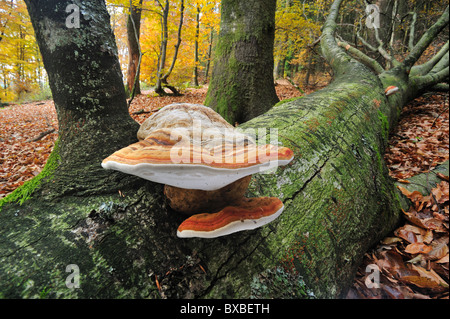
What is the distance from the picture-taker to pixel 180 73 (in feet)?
45.6

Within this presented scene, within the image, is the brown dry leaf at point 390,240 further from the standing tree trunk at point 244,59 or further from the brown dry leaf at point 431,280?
the standing tree trunk at point 244,59

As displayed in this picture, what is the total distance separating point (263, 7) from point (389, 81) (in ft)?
10.1

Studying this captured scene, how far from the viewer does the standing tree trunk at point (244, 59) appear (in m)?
4.49

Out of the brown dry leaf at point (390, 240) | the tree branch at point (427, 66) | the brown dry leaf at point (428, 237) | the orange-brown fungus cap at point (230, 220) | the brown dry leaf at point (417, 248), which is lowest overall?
the brown dry leaf at point (390, 240)

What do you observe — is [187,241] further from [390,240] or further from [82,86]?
[390,240]

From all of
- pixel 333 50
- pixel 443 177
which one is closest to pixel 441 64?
pixel 333 50

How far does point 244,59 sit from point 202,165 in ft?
14.4

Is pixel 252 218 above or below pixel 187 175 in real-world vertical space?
below

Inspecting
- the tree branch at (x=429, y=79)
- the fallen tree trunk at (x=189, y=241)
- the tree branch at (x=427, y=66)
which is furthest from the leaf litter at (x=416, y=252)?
the tree branch at (x=427, y=66)

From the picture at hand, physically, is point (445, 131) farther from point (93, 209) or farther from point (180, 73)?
point (180, 73)

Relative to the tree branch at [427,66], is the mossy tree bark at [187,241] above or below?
below

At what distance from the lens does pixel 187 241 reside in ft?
3.73

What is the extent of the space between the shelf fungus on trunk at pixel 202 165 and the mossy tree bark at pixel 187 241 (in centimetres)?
23
